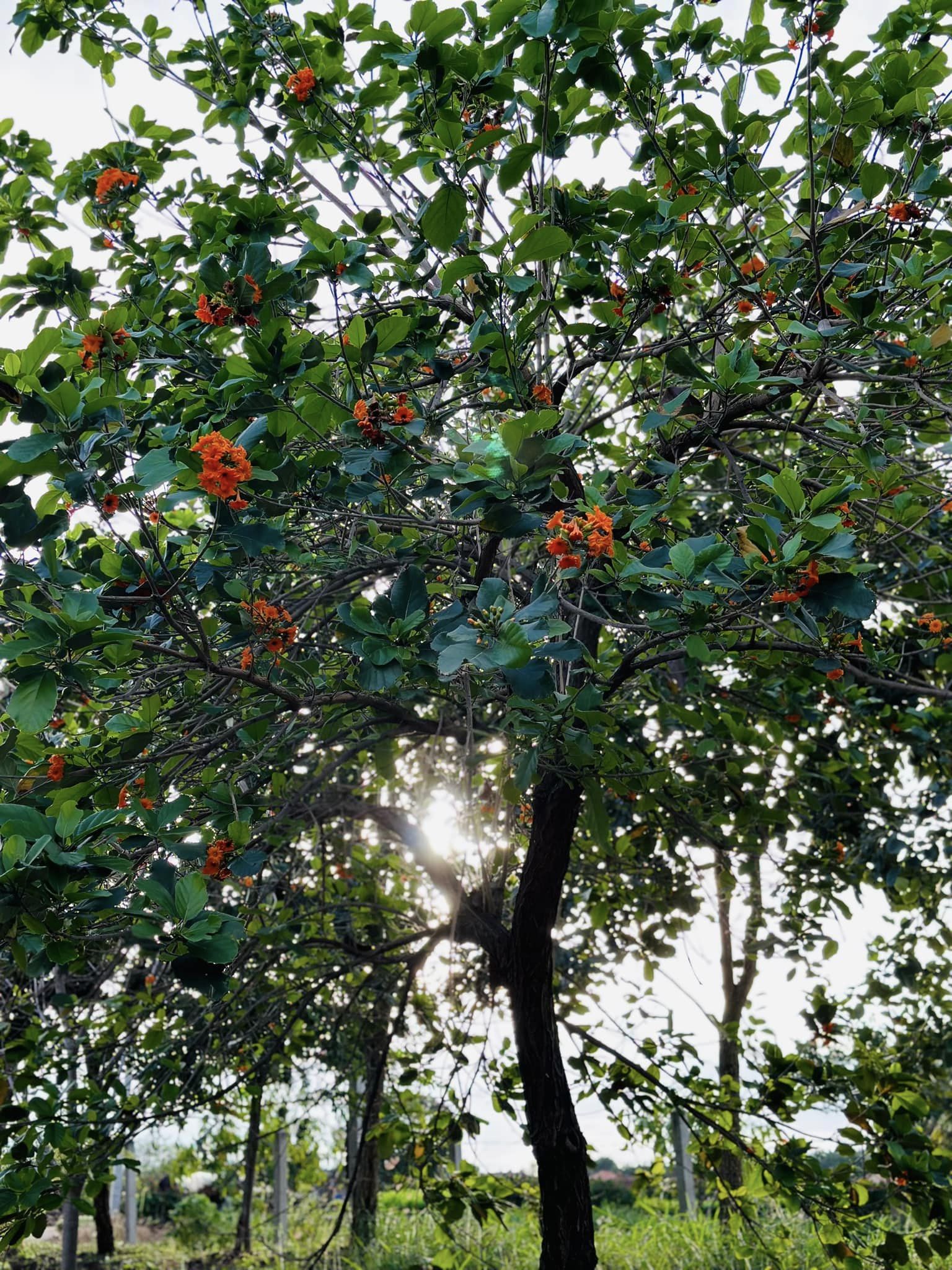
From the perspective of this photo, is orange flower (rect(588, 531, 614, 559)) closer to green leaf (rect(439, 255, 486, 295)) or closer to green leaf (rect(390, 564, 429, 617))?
green leaf (rect(390, 564, 429, 617))

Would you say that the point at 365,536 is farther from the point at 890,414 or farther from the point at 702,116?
the point at 890,414

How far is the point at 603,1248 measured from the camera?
476 centimetres

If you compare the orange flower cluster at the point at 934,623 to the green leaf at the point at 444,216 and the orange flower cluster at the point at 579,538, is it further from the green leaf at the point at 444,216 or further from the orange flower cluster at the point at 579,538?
the green leaf at the point at 444,216

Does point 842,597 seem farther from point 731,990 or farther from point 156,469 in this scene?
point 731,990

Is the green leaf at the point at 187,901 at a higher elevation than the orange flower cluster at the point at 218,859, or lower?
lower

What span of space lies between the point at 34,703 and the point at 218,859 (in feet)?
2.21

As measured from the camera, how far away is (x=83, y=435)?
1.86 metres

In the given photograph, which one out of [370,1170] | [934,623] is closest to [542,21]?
[934,623]

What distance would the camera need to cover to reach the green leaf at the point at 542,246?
→ 1.65 metres

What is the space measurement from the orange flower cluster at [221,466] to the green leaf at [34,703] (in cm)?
41

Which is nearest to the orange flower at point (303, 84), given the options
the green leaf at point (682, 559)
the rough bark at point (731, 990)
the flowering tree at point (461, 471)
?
the flowering tree at point (461, 471)

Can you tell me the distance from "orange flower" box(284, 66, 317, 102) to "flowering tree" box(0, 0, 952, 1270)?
0.07 metres

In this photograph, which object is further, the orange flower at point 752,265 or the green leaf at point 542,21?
the orange flower at point 752,265

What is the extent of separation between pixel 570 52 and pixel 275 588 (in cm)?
167
